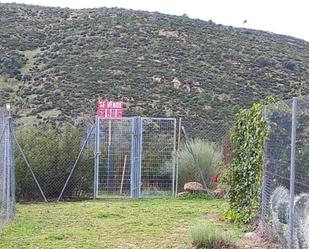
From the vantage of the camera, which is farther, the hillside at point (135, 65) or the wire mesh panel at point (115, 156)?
the hillside at point (135, 65)

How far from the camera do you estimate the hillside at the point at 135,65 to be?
29625 millimetres

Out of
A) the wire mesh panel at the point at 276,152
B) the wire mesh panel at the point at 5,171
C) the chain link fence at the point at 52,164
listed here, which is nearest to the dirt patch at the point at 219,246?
the wire mesh panel at the point at 276,152

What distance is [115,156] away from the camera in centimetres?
1564

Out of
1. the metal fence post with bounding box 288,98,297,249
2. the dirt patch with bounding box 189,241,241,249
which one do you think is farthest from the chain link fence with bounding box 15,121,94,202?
the metal fence post with bounding box 288,98,297,249

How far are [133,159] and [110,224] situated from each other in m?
5.13

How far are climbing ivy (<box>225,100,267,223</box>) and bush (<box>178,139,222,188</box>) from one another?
5071 millimetres

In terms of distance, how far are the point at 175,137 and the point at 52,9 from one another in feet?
93.0

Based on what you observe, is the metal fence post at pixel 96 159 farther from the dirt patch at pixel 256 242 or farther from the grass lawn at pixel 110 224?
the dirt patch at pixel 256 242

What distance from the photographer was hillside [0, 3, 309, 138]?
29.6m

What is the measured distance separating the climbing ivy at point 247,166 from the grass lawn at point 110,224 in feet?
1.14

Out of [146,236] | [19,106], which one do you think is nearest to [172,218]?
[146,236]

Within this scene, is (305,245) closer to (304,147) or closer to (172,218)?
(304,147)

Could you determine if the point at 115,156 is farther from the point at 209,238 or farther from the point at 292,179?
the point at 292,179

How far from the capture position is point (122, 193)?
50.6 ft
